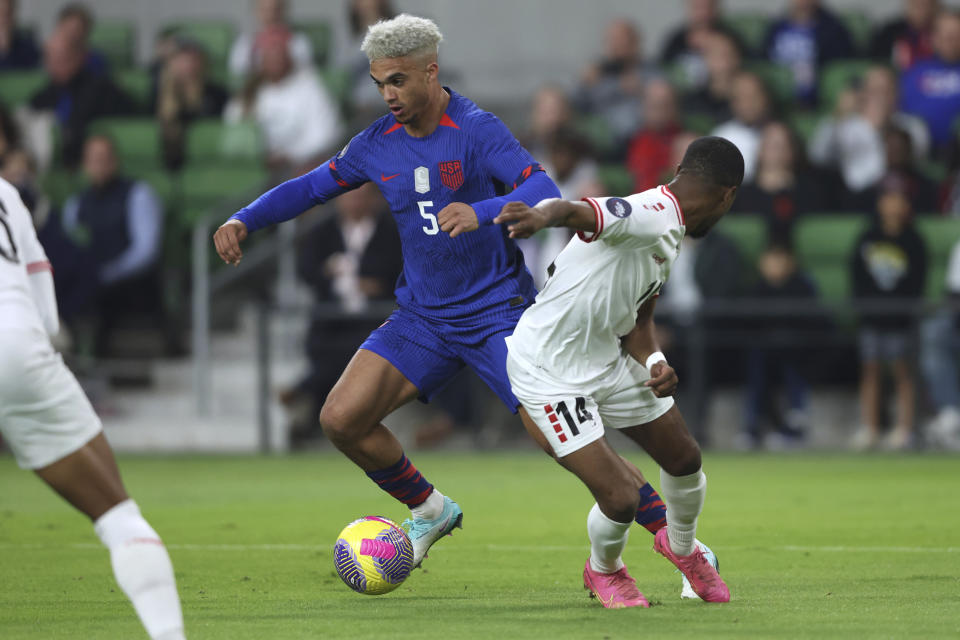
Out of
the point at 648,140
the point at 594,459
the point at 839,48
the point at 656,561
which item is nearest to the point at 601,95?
the point at 648,140

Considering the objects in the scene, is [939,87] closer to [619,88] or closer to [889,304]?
[889,304]

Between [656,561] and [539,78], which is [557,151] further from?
[656,561]

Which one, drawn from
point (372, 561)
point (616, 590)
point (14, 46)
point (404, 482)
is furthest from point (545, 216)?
point (14, 46)

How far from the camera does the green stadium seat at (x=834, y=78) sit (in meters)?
15.9

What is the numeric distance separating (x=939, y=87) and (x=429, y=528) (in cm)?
1013

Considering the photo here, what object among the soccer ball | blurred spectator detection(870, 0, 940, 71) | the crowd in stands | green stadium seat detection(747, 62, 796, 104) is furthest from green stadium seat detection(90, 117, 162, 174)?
the soccer ball

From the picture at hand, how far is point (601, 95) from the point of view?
1575cm

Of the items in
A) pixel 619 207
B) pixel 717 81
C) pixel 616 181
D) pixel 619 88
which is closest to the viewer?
pixel 619 207

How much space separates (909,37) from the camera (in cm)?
1580

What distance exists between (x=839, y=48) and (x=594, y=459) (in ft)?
37.3

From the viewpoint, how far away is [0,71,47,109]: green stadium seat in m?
16.3

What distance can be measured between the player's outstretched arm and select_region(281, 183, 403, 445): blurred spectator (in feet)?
28.1

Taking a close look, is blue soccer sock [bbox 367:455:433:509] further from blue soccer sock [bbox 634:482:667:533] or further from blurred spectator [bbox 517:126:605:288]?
blurred spectator [bbox 517:126:605:288]

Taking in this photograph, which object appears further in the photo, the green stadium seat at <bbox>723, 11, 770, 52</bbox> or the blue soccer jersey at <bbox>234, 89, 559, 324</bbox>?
the green stadium seat at <bbox>723, 11, 770, 52</bbox>
